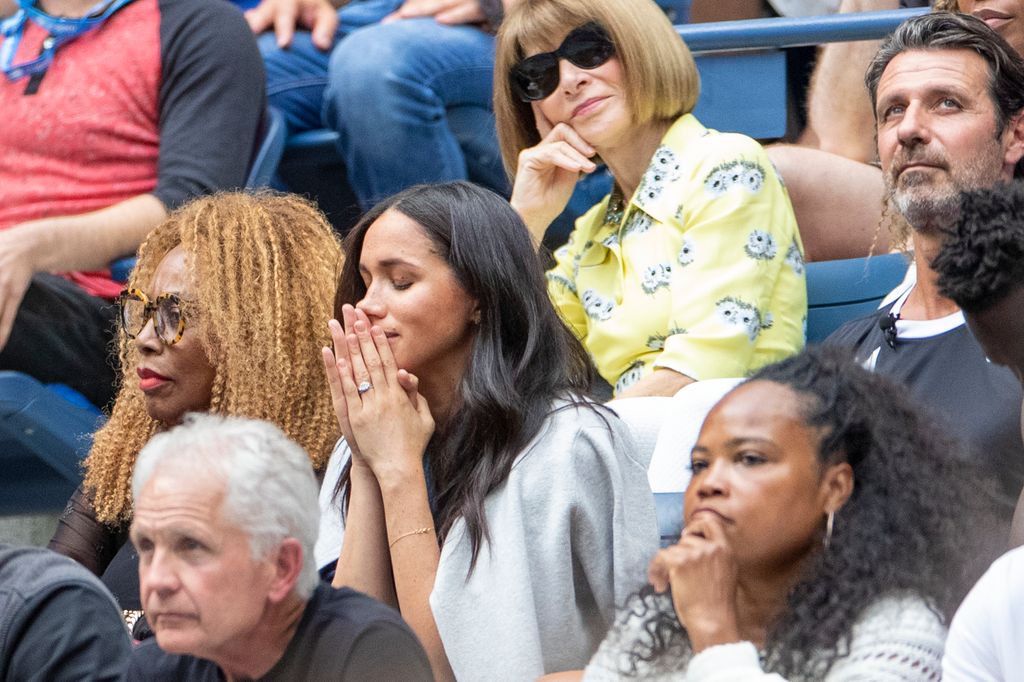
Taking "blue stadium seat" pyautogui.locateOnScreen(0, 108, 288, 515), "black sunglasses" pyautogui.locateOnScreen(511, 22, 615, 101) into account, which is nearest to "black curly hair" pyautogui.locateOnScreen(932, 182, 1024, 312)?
"black sunglasses" pyautogui.locateOnScreen(511, 22, 615, 101)

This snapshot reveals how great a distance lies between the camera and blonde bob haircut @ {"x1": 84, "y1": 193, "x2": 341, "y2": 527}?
330 cm

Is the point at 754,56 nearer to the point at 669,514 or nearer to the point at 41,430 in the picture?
the point at 669,514

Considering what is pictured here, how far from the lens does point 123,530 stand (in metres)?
3.41

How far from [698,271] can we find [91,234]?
1.39 meters

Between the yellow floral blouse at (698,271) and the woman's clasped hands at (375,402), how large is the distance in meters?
0.64

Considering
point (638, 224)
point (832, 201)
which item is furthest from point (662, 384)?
point (832, 201)

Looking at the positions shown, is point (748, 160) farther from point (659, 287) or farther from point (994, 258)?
point (994, 258)

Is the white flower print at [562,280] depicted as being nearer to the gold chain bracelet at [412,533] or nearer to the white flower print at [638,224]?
the white flower print at [638,224]

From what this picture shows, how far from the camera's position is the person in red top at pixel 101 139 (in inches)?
148

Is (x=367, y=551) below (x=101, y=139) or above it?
below

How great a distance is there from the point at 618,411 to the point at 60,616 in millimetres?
1139

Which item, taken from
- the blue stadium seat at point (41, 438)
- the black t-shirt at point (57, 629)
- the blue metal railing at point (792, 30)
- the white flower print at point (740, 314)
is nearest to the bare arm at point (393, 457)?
the black t-shirt at point (57, 629)

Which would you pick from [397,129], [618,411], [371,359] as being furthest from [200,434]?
[397,129]

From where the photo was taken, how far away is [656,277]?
3434mm
